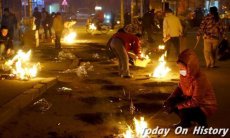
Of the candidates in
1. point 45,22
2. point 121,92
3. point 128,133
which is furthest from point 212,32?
point 45,22

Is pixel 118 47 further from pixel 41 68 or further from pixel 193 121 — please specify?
pixel 193 121

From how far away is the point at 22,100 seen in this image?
9.80 meters

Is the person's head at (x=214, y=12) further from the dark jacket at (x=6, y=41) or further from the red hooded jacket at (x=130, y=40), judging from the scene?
the dark jacket at (x=6, y=41)

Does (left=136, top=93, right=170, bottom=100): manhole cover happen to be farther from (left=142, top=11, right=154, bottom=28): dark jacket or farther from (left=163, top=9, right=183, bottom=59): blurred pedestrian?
(left=142, top=11, right=154, bottom=28): dark jacket

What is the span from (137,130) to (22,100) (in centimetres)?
305

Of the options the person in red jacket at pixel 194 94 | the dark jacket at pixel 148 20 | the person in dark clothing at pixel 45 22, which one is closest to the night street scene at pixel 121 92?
the person in red jacket at pixel 194 94

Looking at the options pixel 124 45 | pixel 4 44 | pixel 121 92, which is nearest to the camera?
pixel 121 92

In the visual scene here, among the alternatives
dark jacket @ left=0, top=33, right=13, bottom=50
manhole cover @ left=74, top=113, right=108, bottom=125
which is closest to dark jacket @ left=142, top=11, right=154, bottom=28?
dark jacket @ left=0, top=33, right=13, bottom=50

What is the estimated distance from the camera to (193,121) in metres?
7.68

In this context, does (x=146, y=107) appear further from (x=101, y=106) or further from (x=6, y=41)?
(x=6, y=41)

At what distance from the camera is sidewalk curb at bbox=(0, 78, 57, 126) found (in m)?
8.71

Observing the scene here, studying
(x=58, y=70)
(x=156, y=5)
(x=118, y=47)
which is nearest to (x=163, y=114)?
(x=118, y=47)

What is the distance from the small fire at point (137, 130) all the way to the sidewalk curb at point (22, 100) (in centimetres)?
225

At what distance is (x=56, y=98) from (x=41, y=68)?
5191 mm
